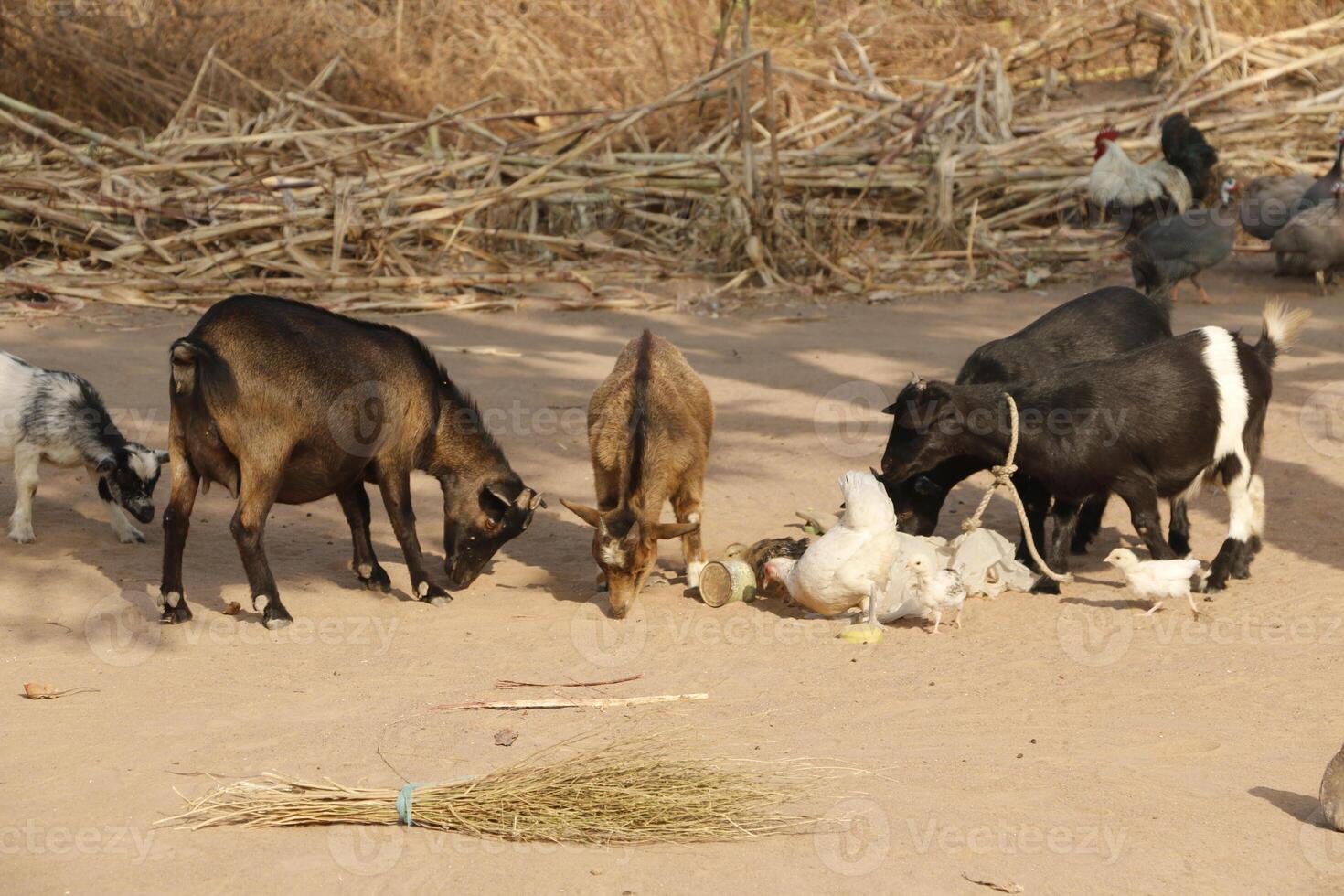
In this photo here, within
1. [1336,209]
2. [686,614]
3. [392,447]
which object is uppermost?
[1336,209]

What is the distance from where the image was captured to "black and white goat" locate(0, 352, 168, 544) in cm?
788

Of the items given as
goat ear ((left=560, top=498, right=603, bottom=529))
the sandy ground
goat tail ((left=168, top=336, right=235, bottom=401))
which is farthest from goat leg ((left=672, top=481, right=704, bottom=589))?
goat tail ((left=168, top=336, right=235, bottom=401))

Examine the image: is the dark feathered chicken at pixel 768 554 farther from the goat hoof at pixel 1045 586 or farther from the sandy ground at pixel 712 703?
the goat hoof at pixel 1045 586

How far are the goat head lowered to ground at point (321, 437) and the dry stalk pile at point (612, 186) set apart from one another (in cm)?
606

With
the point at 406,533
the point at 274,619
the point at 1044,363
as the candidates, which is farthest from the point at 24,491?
the point at 1044,363

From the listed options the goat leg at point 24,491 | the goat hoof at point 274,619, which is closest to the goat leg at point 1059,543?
the goat hoof at point 274,619

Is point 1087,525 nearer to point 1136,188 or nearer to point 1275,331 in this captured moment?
point 1275,331

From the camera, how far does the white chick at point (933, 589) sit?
672 cm

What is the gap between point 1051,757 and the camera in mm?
5207

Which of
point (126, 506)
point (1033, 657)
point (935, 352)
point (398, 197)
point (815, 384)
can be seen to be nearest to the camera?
point (1033, 657)

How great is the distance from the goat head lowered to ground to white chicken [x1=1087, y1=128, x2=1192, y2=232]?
9418mm

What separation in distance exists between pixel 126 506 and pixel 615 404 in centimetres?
276

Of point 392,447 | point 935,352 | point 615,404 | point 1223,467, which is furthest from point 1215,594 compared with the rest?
point 935,352

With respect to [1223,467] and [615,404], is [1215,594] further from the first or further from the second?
[615,404]
